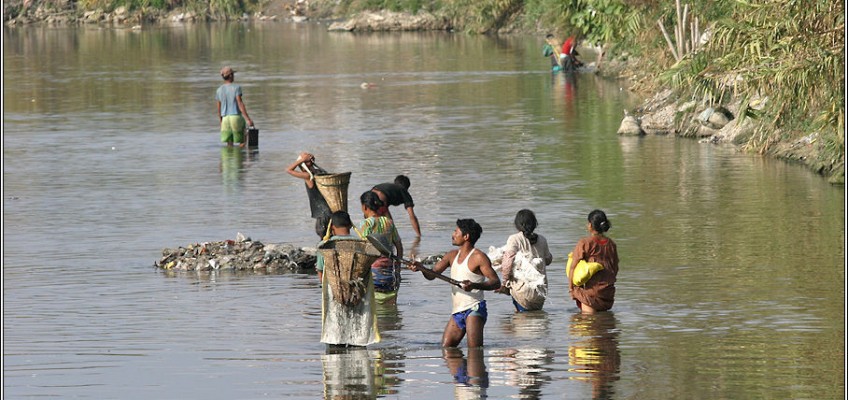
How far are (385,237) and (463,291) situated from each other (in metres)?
1.75

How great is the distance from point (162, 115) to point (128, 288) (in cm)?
2134

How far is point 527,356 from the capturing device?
501 inches

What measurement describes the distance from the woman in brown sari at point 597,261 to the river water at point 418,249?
154mm

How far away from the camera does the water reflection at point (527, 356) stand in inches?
461

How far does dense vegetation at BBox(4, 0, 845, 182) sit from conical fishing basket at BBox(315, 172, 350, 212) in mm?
4337

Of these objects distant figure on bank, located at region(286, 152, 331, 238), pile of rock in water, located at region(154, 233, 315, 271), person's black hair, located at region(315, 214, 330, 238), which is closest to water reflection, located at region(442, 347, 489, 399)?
person's black hair, located at region(315, 214, 330, 238)

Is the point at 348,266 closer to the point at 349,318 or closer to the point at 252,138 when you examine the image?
the point at 349,318

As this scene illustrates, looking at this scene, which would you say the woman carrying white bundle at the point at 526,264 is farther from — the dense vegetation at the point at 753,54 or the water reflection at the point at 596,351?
the dense vegetation at the point at 753,54

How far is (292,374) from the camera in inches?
480

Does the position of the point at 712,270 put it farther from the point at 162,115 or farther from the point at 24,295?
the point at 162,115

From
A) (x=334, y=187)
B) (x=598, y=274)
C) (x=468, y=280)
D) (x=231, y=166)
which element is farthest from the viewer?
(x=231, y=166)

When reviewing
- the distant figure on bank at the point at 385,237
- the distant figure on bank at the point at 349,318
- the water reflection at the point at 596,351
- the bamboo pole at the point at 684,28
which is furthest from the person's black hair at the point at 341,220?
the bamboo pole at the point at 684,28

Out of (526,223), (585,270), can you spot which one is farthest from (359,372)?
(585,270)

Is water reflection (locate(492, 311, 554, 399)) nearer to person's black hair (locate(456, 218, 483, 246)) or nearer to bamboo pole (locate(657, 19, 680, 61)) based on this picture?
person's black hair (locate(456, 218, 483, 246))
